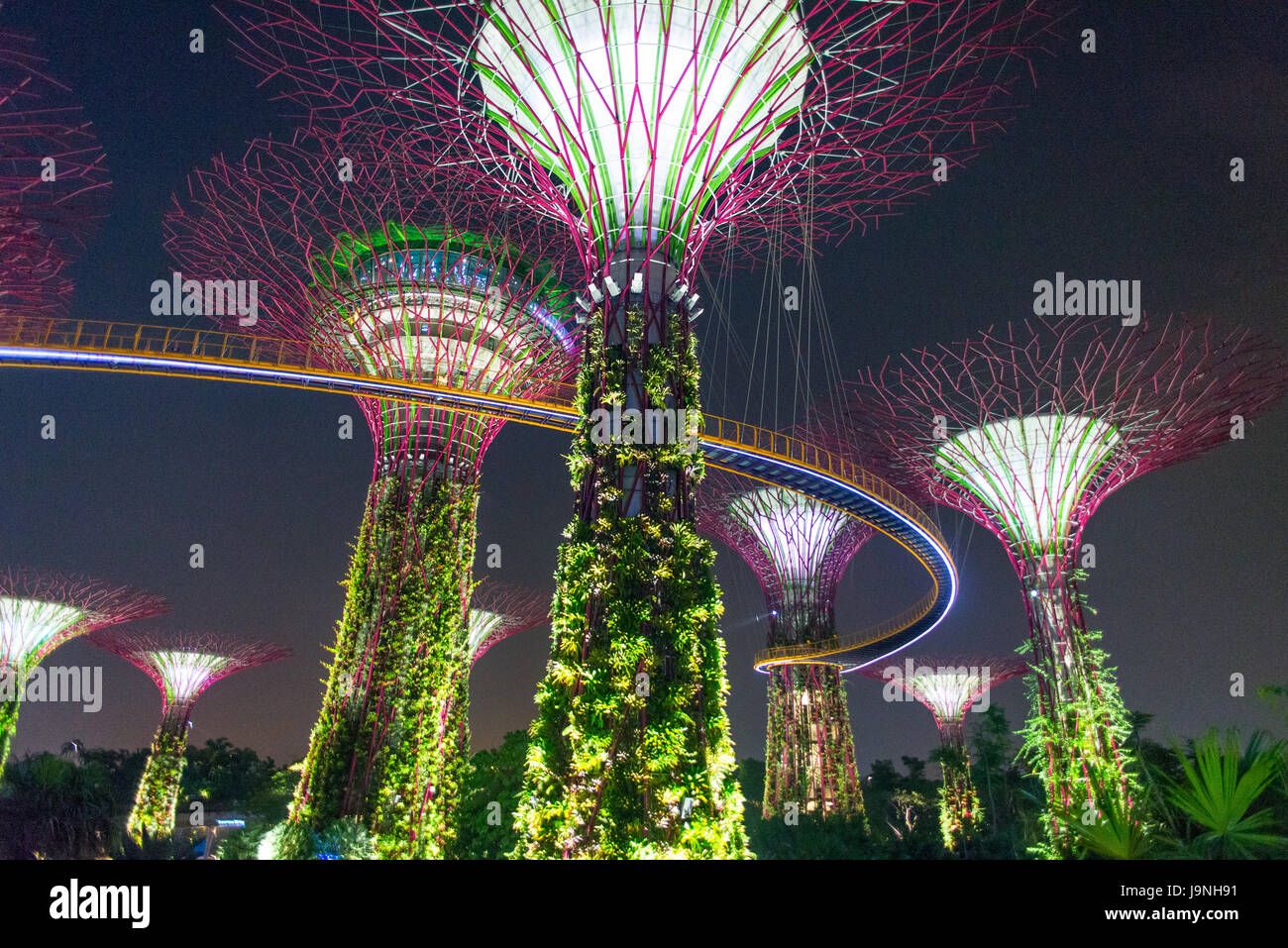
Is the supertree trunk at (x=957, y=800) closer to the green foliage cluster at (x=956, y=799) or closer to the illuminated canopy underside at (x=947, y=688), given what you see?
the green foliage cluster at (x=956, y=799)

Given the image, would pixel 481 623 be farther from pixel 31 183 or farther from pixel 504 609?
pixel 31 183

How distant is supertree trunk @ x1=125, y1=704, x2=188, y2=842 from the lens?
109ft

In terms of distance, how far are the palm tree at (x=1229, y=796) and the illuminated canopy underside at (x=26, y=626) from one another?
36.5 meters

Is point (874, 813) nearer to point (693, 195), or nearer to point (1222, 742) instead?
point (1222, 742)

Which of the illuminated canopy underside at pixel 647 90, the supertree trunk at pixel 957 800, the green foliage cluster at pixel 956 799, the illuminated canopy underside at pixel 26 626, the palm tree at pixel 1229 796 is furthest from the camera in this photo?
the green foliage cluster at pixel 956 799

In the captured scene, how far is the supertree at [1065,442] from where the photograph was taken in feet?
60.7

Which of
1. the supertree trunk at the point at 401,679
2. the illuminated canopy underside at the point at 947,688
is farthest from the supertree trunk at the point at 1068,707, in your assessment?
the illuminated canopy underside at the point at 947,688

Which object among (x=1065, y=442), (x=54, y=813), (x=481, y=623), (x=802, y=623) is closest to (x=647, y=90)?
(x=1065, y=442)

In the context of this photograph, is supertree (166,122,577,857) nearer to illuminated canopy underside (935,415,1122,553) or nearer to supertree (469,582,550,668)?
illuminated canopy underside (935,415,1122,553)

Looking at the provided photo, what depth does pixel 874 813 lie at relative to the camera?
46.4 metres

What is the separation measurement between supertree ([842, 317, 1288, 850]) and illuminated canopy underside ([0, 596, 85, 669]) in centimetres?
3094

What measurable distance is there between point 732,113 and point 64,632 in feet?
110

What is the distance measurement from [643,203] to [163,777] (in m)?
35.6
